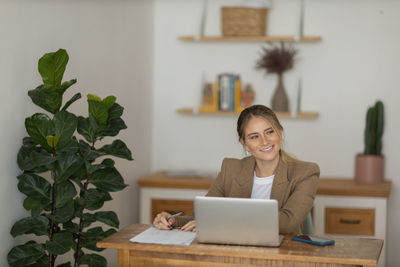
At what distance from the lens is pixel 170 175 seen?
488 centimetres

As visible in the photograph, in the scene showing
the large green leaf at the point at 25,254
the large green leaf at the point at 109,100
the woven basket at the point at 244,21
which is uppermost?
the woven basket at the point at 244,21

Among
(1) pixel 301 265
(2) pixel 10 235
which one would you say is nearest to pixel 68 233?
(2) pixel 10 235

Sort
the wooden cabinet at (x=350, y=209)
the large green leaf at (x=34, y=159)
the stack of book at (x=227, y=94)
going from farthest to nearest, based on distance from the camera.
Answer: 1. the stack of book at (x=227, y=94)
2. the wooden cabinet at (x=350, y=209)
3. the large green leaf at (x=34, y=159)

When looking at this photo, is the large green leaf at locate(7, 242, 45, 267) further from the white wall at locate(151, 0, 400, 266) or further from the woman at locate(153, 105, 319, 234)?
the white wall at locate(151, 0, 400, 266)

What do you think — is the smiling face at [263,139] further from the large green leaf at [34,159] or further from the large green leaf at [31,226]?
the large green leaf at [31,226]

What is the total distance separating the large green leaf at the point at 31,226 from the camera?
3037 mm

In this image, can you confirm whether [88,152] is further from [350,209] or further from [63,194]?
[350,209]

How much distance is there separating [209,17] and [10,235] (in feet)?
8.92

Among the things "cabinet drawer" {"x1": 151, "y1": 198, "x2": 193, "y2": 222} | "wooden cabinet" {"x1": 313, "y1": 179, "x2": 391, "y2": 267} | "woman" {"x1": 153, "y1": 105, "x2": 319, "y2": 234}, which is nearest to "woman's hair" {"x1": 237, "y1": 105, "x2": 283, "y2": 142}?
"woman" {"x1": 153, "y1": 105, "x2": 319, "y2": 234}

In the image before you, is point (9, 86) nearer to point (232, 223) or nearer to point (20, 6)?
point (20, 6)

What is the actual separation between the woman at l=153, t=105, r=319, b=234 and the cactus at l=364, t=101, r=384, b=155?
1.81 meters

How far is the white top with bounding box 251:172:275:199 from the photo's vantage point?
3125 mm

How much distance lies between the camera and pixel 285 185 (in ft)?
9.84

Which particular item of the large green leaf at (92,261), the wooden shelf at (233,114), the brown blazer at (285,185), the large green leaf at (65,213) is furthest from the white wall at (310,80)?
the large green leaf at (65,213)
